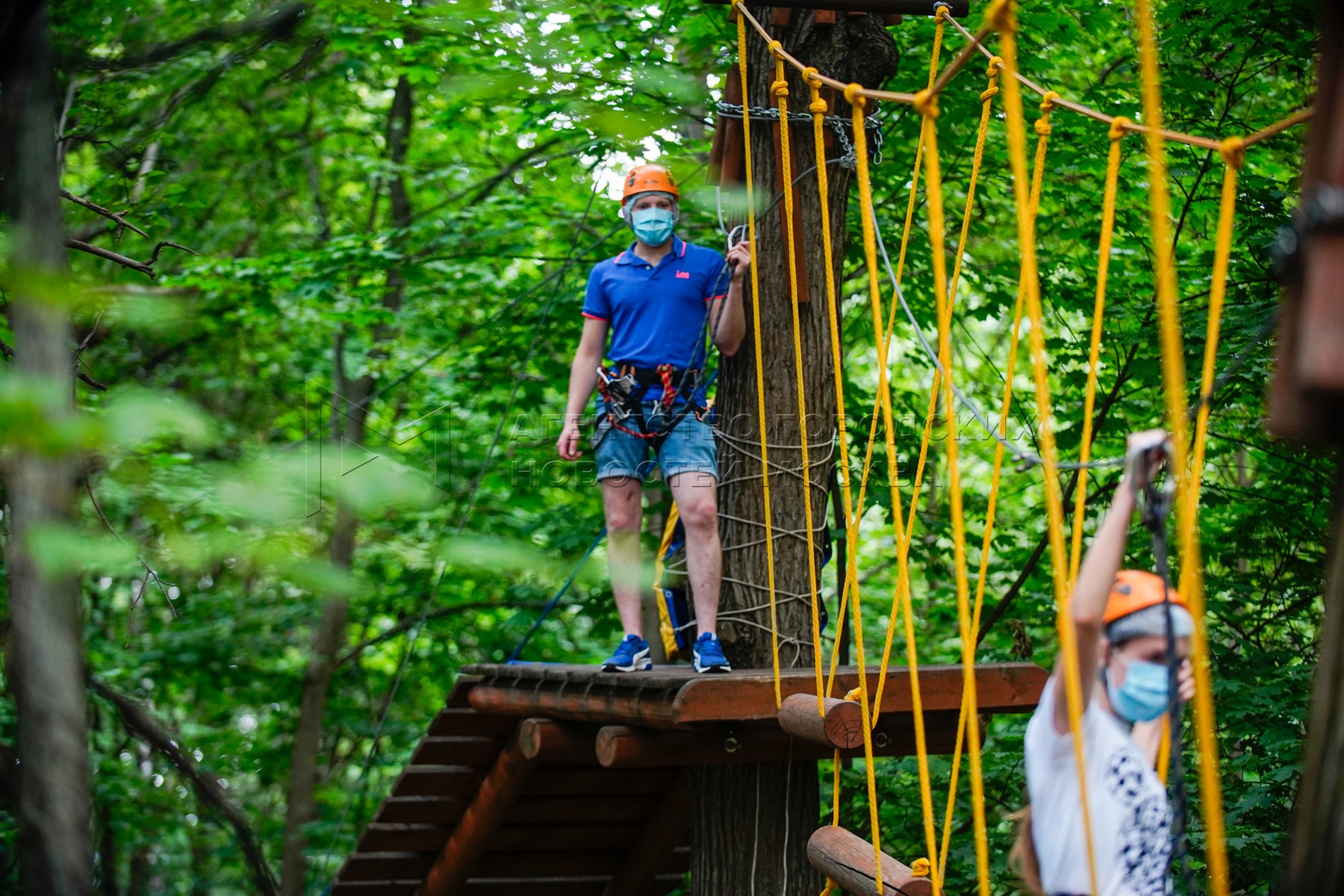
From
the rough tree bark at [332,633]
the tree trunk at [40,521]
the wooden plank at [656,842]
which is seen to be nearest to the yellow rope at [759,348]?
the wooden plank at [656,842]

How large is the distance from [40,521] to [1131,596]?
1331mm

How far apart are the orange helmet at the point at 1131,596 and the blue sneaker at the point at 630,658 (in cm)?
186

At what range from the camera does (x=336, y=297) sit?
6.25 m

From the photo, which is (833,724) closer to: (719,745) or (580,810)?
(719,745)

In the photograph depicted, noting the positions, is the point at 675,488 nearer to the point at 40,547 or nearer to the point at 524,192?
the point at 40,547

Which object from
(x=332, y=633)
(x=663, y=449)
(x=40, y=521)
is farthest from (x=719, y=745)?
(x=332, y=633)

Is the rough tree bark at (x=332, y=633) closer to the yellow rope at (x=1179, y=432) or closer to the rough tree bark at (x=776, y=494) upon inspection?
the rough tree bark at (x=776, y=494)

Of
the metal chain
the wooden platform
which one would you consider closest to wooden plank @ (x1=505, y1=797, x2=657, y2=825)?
the wooden platform

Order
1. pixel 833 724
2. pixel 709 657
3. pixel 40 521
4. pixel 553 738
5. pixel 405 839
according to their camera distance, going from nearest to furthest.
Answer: pixel 40 521
pixel 833 724
pixel 709 657
pixel 553 738
pixel 405 839

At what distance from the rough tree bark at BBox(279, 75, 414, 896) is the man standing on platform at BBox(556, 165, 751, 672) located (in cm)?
395

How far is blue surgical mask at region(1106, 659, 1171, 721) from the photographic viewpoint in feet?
5.24

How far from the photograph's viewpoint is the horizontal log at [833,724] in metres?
2.51

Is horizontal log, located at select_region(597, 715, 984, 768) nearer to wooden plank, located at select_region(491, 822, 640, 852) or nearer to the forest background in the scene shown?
the forest background

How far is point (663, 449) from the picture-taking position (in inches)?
136
